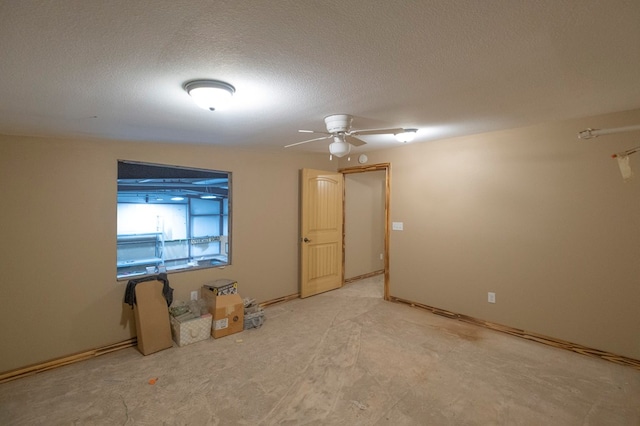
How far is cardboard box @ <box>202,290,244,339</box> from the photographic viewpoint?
3.16m

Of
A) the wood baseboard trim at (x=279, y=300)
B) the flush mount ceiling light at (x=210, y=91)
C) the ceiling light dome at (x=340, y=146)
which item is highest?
the flush mount ceiling light at (x=210, y=91)

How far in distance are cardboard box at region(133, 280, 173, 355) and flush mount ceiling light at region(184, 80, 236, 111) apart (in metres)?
2.14

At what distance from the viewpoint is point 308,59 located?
148 cm

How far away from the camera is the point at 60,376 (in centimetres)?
246

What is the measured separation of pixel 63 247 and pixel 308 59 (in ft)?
9.49

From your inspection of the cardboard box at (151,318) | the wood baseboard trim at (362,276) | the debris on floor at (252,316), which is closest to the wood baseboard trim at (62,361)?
the cardboard box at (151,318)

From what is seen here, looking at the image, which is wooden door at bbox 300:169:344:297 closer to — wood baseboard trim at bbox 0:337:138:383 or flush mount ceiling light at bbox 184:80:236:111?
wood baseboard trim at bbox 0:337:138:383

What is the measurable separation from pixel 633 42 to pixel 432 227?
2.72m

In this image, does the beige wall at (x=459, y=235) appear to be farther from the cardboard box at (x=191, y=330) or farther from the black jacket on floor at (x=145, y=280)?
the cardboard box at (x=191, y=330)

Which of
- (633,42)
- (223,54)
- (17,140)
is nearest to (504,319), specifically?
(633,42)

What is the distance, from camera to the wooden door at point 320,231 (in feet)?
14.7

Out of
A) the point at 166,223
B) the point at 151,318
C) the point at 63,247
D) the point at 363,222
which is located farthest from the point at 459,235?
the point at 166,223

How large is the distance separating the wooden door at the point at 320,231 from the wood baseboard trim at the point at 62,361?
233cm

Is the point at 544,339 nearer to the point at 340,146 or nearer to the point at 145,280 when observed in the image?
the point at 340,146
